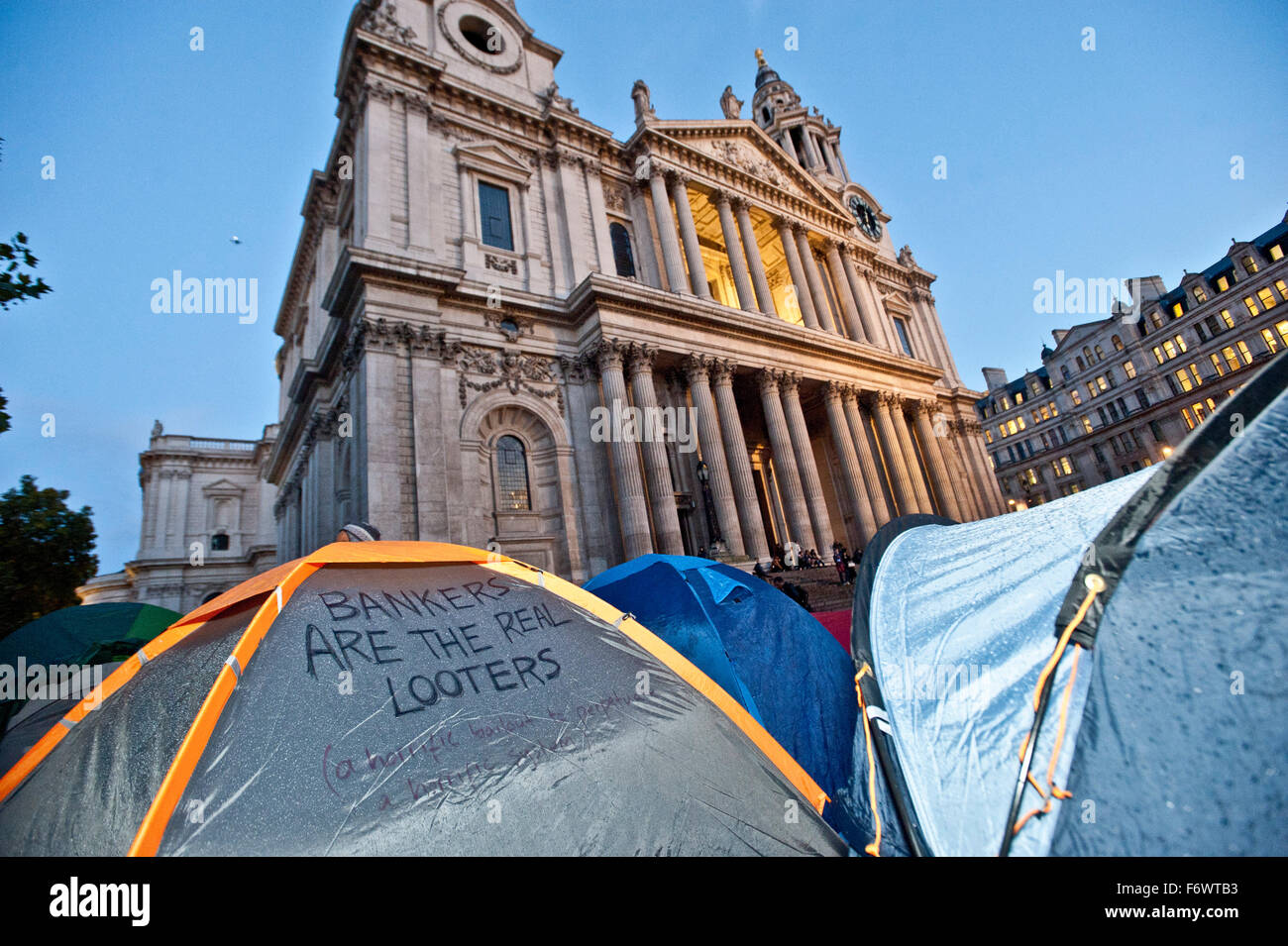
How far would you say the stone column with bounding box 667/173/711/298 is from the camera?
20031 mm

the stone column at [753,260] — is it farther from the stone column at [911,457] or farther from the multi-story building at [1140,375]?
the multi-story building at [1140,375]

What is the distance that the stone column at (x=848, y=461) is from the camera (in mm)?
20438

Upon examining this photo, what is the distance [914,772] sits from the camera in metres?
2.76

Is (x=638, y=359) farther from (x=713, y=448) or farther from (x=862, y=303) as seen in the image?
→ (x=862, y=303)

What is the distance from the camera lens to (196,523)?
33.8m

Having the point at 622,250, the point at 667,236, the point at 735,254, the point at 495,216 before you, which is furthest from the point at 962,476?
the point at 495,216

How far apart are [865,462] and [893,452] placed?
2.45m

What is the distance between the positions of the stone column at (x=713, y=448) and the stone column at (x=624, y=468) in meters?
2.57

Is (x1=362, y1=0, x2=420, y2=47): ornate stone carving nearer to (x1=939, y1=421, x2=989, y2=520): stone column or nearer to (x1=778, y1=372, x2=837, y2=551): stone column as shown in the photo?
(x1=778, y1=372, x2=837, y2=551): stone column

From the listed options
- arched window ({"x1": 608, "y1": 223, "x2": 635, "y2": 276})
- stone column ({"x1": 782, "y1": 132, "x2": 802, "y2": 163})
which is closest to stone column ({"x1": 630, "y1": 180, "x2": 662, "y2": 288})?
arched window ({"x1": 608, "y1": 223, "x2": 635, "y2": 276})

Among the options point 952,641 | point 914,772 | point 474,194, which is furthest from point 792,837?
point 474,194

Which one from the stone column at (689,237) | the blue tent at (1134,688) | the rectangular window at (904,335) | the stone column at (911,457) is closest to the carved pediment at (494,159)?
the stone column at (689,237)

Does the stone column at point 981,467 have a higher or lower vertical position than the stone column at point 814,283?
lower

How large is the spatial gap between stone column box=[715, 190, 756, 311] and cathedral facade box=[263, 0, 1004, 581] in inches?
4.8
